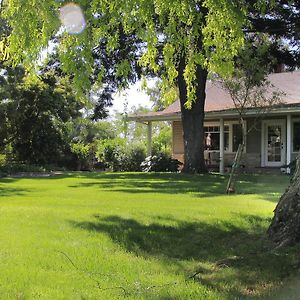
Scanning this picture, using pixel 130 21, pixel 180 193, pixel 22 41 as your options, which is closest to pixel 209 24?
pixel 130 21

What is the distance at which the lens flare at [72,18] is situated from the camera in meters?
6.75

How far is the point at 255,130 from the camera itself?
25.9 meters

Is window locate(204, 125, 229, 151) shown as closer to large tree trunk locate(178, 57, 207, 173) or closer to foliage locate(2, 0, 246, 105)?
large tree trunk locate(178, 57, 207, 173)

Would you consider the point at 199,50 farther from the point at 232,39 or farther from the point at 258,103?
the point at 258,103

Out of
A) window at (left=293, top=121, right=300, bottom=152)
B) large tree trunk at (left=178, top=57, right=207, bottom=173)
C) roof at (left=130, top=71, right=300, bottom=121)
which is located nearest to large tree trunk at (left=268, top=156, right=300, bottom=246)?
large tree trunk at (left=178, top=57, right=207, bottom=173)

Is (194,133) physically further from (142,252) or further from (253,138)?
(142,252)

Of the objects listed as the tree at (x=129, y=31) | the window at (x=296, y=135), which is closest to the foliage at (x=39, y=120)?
the window at (x=296, y=135)

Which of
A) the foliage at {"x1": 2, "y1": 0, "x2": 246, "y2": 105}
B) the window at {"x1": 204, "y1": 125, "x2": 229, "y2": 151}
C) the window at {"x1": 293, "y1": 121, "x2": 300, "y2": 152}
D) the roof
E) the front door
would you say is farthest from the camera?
the window at {"x1": 204, "y1": 125, "x2": 229, "y2": 151}

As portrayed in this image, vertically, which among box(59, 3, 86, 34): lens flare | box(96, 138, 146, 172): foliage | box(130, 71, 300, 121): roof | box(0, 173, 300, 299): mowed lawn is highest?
box(130, 71, 300, 121): roof

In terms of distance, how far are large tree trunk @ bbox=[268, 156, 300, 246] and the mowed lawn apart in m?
0.20

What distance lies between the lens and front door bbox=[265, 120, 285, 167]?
25.0 metres

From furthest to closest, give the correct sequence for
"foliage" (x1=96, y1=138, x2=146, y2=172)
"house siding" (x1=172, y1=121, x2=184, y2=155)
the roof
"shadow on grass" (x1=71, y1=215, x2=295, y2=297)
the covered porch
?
1. "house siding" (x1=172, y1=121, x2=184, y2=155)
2. "foliage" (x1=96, y1=138, x2=146, y2=172)
3. the covered porch
4. the roof
5. "shadow on grass" (x1=71, y1=215, x2=295, y2=297)

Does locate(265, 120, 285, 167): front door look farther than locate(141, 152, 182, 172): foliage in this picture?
No

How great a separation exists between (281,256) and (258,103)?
504 inches
